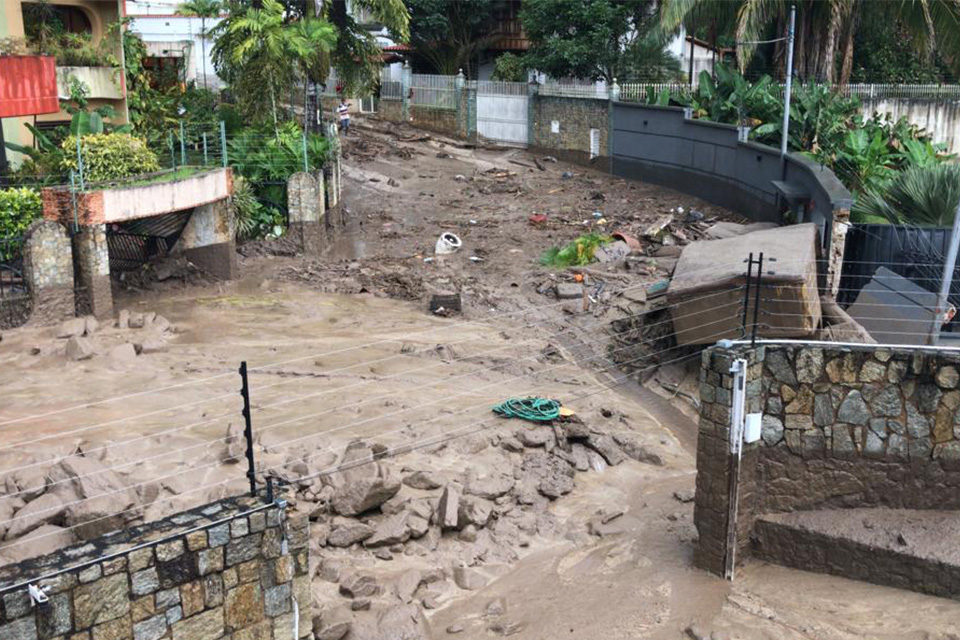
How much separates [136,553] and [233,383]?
9.16 m

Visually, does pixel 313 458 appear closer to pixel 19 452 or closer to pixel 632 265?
pixel 19 452

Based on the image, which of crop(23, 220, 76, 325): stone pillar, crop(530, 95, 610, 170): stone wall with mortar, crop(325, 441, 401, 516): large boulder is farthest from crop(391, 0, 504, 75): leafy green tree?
crop(325, 441, 401, 516): large boulder

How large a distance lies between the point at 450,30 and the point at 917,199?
27.3m

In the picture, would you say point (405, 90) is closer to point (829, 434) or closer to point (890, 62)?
point (890, 62)

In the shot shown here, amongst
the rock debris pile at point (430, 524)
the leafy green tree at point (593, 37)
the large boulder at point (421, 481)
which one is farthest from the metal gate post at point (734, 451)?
the leafy green tree at point (593, 37)

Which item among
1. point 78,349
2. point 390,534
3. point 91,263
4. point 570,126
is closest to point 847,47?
point 570,126

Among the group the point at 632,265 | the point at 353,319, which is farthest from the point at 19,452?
the point at 632,265

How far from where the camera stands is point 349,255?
80.1ft

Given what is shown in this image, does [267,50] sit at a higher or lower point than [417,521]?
higher

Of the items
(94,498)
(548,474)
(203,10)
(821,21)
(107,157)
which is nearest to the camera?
(94,498)

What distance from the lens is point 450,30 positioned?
40375 millimetres

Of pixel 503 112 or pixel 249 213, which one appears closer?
pixel 249 213

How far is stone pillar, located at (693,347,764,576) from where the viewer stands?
959 cm

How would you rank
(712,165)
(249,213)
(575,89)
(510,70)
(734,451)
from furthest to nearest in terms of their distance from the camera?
(510,70) → (575,89) → (712,165) → (249,213) → (734,451)
